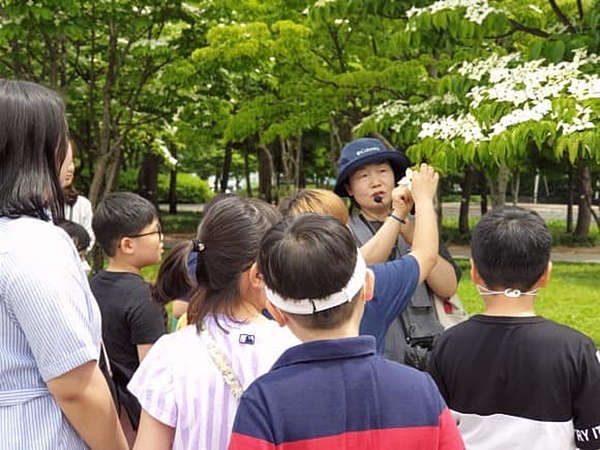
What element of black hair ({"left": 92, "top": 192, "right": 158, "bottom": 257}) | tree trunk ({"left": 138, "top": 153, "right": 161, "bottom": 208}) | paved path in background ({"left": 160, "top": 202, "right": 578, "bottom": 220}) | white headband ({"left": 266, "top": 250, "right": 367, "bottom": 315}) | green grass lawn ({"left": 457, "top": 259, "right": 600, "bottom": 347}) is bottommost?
paved path in background ({"left": 160, "top": 202, "right": 578, "bottom": 220})

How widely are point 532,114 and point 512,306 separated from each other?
5.80ft

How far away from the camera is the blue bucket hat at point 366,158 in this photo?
137 inches

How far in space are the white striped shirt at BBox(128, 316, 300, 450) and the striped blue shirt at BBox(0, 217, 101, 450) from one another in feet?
0.84

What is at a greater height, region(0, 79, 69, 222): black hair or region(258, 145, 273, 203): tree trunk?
region(0, 79, 69, 222): black hair

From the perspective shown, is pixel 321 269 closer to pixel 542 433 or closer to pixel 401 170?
pixel 542 433

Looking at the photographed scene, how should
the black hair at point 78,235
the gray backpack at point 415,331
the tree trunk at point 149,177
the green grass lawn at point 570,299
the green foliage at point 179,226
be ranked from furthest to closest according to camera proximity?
1. the tree trunk at point 149,177
2. the green foliage at point 179,226
3. the green grass lawn at point 570,299
4. the black hair at point 78,235
5. the gray backpack at point 415,331

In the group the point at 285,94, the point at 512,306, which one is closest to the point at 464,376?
the point at 512,306

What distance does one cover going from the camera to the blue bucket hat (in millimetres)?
3475

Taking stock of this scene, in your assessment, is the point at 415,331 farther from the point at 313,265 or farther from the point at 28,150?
the point at 28,150

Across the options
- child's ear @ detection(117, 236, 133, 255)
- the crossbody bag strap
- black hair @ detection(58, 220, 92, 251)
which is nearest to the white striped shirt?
the crossbody bag strap

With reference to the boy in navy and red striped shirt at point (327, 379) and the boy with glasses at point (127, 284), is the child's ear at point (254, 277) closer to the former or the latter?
the boy in navy and red striped shirt at point (327, 379)

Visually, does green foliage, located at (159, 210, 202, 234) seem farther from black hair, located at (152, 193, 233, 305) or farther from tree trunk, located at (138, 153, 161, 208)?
black hair, located at (152, 193, 233, 305)

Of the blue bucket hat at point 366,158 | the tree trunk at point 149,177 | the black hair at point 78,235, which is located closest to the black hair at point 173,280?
the blue bucket hat at point 366,158

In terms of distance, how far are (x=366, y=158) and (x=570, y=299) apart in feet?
29.4
